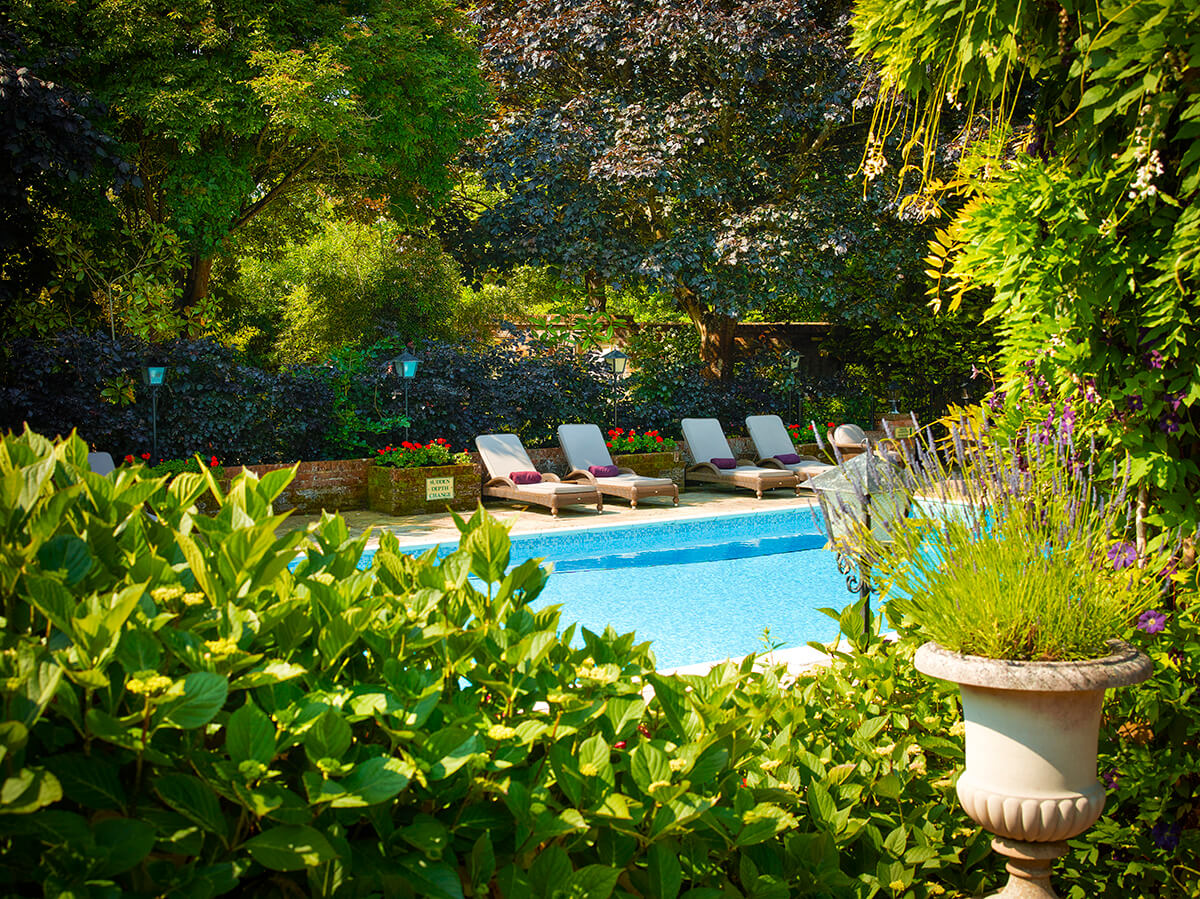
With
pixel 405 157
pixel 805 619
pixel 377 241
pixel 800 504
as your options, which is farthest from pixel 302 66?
pixel 805 619

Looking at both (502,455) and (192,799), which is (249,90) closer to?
(502,455)

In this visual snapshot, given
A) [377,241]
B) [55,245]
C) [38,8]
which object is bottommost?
[55,245]

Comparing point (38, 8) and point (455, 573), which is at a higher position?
point (38, 8)

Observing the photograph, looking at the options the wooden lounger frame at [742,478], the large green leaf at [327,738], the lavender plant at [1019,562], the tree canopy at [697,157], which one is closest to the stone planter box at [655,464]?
the wooden lounger frame at [742,478]

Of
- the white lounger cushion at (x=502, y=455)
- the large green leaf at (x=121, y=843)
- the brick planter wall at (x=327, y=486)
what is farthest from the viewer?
the white lounger cushion at (x=502, y=455)

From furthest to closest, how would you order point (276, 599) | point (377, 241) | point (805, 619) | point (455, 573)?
point (377, 241) → point (805, 619) → point (455, 573) → point (276, 599)

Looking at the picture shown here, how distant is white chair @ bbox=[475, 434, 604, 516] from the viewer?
11.3 meters

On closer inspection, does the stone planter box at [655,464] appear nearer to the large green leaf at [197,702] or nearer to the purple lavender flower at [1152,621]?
the purple lavender flower at [1152,621]

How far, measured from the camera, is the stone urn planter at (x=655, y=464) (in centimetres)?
1339

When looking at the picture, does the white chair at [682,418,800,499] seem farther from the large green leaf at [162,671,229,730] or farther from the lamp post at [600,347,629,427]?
the large green leaf at [162,671,229,730]

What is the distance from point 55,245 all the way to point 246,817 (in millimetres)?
13152

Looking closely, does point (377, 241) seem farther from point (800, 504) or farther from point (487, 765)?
point (487, 765)

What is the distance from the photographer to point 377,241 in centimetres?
1842

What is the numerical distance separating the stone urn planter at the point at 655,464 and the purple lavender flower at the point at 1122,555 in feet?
35.3
